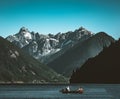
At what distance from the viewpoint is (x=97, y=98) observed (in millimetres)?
183250

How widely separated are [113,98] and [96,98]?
9669mm

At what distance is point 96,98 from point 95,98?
0.41 meters

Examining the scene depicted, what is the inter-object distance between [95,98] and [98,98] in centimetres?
123

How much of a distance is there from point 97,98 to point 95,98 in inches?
32.2

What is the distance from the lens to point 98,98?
183250mm

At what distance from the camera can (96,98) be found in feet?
601

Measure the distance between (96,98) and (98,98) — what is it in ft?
2.68

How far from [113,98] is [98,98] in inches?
356

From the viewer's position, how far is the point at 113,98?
620ft

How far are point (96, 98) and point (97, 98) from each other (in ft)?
1.34
